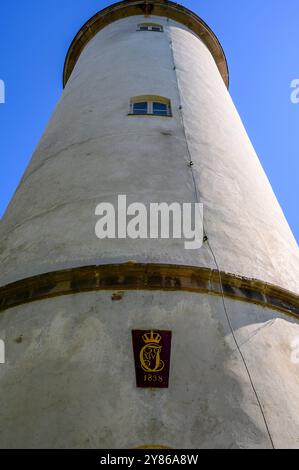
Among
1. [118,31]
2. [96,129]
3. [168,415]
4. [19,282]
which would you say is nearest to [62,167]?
[96,129]

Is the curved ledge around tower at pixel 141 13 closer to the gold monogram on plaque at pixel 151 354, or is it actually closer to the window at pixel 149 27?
the window at pixel 149 27

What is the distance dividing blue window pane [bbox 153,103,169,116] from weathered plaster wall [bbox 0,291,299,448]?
518cm

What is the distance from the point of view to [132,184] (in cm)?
820

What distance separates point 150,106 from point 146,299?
18.5 ft

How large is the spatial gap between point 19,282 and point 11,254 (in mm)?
930

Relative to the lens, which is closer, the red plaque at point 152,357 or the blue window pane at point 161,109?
the red plaque at point 152,357

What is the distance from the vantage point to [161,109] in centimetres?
1086

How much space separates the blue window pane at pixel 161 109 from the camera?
34.9 feet

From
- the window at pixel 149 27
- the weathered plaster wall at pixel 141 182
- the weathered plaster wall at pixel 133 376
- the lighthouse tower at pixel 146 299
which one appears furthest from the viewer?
the window at pixel 149 27

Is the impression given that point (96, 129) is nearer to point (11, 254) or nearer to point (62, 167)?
point (62, 167)

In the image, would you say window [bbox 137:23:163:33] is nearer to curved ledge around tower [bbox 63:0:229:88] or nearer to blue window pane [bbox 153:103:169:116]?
curved ledge around tower [bbox 63:0:229:88]

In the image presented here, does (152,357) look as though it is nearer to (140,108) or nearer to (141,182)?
(141,182)

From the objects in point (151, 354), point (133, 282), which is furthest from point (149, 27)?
point (151, 354)

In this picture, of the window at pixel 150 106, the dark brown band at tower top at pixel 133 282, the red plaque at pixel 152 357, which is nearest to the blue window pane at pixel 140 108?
the window at pixel 150 106
